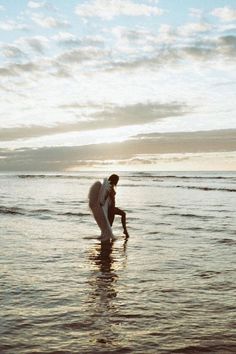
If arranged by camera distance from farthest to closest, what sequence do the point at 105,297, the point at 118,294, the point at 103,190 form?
1. the point at 103,190
2. the point at 118,294
3. the point at 105,297

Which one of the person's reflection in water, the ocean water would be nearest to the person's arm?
the ocean water

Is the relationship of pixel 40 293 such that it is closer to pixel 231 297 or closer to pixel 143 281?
pixel 143 281

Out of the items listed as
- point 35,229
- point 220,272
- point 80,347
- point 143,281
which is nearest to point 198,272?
point 220,272

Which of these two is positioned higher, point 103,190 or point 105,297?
point 103,190

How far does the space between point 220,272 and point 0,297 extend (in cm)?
449

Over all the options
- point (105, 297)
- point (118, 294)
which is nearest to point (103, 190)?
point (118, 294)

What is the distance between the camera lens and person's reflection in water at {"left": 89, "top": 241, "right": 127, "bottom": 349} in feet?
18.0

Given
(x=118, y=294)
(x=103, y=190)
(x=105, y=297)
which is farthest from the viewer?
(x=103, y=190)

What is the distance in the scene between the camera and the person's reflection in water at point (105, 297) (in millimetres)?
5496

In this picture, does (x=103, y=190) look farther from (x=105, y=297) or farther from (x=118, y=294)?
(x=105, y=297)

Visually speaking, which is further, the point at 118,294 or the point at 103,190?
the point at 103,190

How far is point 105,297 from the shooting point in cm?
711

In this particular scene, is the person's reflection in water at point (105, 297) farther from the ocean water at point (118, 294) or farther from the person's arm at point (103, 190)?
the person's arm at point (103, 190)

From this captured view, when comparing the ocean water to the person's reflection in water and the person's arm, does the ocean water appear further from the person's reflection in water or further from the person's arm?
the person's arm
